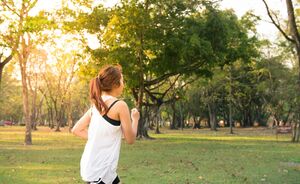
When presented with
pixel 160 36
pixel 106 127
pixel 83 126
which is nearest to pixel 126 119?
pixel 106 127

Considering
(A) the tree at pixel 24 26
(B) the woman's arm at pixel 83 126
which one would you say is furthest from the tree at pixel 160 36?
(B) the woman's arm at pixel 83 126

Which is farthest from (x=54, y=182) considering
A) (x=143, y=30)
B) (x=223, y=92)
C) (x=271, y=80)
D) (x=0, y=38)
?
(x=223, y=92)

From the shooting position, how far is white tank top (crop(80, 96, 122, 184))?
4219 millimetres

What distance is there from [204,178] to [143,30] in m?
21.3

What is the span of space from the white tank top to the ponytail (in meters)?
0.05

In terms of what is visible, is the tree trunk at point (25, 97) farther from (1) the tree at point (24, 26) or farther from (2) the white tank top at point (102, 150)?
(2) the white tank top at point (102, 150)

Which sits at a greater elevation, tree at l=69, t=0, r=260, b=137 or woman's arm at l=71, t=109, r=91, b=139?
tree at l=69, t=0, r=260, b=137

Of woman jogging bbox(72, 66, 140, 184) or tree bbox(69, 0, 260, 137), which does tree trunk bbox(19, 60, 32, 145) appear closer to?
tree bbox(69, 0, 260, 137)

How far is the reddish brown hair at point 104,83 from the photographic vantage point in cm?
423

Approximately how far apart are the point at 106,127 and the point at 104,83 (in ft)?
1.30

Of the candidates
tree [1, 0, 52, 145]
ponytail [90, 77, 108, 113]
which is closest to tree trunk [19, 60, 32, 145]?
tree [1, 0, 52, 145]

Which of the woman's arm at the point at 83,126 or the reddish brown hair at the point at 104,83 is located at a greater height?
the reddish brown hair at the point at 104,83

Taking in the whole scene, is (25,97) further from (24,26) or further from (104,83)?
(104,83)

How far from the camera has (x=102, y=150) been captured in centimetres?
425
